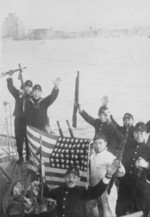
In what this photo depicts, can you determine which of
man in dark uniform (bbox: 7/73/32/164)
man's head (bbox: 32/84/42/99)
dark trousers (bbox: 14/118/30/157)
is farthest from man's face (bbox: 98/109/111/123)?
dark trousers (bbox: 14/118/30/157)

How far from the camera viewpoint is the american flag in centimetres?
350

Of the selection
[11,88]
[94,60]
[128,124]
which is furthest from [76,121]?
[128,124]

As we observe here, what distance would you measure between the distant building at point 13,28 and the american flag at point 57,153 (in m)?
1.33

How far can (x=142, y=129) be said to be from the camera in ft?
10.2

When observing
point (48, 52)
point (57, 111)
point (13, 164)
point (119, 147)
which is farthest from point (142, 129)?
point (57, 111)

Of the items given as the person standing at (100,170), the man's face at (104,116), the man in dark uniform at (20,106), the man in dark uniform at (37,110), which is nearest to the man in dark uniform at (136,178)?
the person standing at (100,170)

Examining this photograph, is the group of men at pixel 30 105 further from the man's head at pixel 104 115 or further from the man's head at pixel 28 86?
the man's head at pixel 104 115

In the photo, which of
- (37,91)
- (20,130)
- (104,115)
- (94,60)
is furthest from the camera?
(94,60)

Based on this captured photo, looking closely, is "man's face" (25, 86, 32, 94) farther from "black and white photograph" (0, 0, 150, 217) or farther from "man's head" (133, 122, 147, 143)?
"man's head" (133, 122, 147, 143)

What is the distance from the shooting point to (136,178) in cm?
314

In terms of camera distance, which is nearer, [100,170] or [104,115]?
[100,170]

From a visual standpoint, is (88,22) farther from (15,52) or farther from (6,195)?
(6,195)

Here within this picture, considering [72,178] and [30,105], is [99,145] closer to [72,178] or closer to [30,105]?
[72,178]

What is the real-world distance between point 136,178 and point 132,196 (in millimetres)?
170
